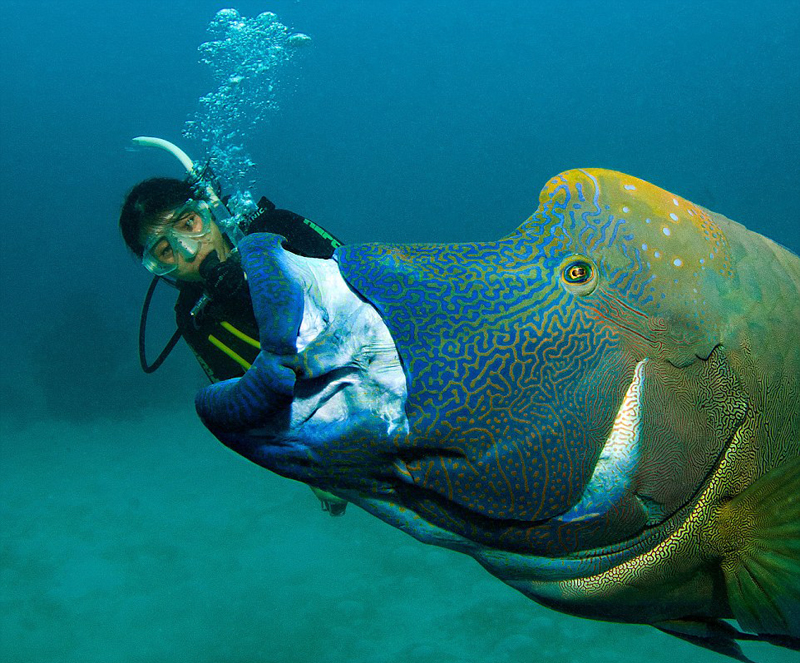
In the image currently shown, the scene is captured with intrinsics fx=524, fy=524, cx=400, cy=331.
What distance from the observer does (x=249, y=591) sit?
8.02 meters

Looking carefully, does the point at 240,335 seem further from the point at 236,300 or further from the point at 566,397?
the point at 566,397

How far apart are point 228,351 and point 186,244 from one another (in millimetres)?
879

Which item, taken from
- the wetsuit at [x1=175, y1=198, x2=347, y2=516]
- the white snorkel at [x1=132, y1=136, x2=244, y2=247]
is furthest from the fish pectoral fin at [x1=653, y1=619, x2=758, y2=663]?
the white snorkel at [x1=132, y1=136, x2=244, y2=247]

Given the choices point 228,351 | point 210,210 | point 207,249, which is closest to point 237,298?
point 228,351

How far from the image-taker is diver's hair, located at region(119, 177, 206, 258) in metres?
3.68

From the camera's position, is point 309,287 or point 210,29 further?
point 210,29

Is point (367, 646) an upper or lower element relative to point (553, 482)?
lower

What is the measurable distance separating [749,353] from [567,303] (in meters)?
0.42

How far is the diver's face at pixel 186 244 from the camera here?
3.54 metres

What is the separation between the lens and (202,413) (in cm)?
97

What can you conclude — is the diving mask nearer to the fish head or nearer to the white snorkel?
the white snorkel

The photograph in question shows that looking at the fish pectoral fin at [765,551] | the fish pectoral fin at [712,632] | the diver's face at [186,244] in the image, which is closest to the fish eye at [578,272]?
the fish pectoral fin at [765,551]

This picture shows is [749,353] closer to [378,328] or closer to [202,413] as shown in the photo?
[378,328]

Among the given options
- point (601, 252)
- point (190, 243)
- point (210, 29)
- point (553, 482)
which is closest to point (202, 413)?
A: point (553, 482)
